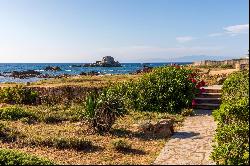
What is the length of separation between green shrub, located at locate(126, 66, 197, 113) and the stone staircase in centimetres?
68

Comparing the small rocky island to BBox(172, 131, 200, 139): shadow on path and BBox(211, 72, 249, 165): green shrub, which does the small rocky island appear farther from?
BBox(211, 72, 249, 165): green shrub

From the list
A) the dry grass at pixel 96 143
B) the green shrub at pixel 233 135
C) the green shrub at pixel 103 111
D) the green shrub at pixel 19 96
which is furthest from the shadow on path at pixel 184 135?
the green shrub at pixel 19 96

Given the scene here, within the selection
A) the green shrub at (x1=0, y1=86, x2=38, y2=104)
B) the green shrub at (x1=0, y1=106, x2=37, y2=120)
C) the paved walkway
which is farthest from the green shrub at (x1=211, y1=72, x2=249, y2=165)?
the green shrub at (x1=0, y1=86, x2=38, y2=104)

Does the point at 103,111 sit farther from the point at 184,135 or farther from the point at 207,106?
the point at 207,106

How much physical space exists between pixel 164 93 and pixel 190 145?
8153 mm

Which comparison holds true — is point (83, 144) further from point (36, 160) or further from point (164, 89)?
point (164, 89)

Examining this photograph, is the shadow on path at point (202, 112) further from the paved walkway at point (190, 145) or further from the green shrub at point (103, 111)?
the green shrub at point (103, 111)


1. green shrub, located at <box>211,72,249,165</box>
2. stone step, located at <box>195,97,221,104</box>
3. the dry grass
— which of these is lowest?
the dry grass

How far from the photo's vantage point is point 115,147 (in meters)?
12.6

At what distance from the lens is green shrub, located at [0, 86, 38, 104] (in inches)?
953

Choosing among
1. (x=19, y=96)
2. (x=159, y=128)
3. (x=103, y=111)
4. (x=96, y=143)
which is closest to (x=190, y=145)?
(x=159, y=128)

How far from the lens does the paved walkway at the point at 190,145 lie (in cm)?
1098

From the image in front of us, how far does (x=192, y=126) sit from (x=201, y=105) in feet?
17.3

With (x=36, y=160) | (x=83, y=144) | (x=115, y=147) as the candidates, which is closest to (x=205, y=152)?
(x=115, y=147)
